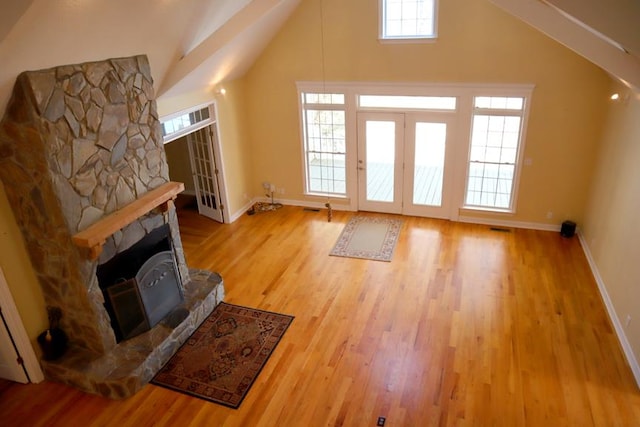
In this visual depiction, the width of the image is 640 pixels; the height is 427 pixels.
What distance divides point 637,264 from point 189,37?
5.29 metres

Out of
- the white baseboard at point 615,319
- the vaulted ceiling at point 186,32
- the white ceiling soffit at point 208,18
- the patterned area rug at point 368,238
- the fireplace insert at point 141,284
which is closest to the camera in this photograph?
the vaulted ceiling at point 186,32

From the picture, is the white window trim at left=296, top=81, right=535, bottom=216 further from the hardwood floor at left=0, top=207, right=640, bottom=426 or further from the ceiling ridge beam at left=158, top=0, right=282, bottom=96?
the ceiling ridge beam at left=158, top=0, right=282, bottom=96

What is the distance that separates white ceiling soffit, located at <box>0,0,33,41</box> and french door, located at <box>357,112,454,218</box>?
208 inches

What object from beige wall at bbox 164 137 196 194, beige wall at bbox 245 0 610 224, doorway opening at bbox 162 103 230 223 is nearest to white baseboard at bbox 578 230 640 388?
beige wall at bbox 245 0 610 224

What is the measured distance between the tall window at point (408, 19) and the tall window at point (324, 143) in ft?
4.27

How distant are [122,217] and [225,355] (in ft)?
5.85

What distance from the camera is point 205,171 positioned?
768cm

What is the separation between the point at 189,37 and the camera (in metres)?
4.97

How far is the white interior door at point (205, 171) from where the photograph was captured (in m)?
7.33

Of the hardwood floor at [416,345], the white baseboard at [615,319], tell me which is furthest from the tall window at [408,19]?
the white baseboard at [615,319]

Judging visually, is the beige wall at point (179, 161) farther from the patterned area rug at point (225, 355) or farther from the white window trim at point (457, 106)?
the patterned area rug at point (225, 355)

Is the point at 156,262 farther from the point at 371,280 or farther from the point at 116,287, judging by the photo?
the point at 371,280

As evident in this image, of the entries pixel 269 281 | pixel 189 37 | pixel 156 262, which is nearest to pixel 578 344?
pixel 269 281

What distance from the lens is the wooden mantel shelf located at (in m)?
3.87
